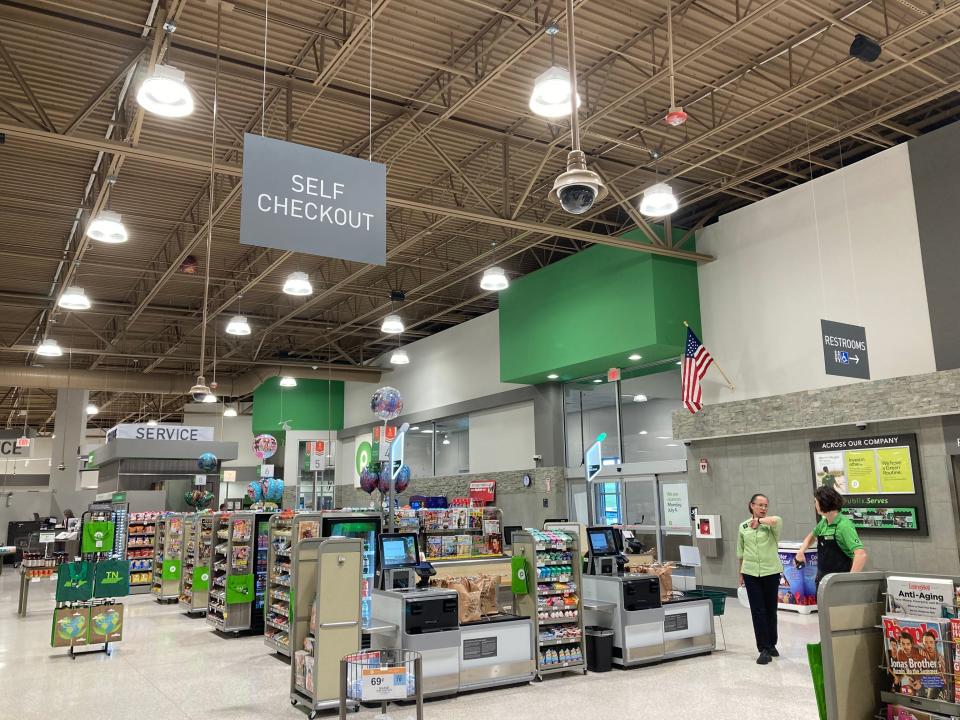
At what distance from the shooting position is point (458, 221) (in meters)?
13.6

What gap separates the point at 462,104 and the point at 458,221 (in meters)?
4.69

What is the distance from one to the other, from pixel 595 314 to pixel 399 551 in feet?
25.5

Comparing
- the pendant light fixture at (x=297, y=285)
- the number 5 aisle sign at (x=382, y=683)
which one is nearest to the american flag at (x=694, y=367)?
the pendant light fixture at (x=297, y=285)

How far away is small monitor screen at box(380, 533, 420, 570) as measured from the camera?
667 centimetres

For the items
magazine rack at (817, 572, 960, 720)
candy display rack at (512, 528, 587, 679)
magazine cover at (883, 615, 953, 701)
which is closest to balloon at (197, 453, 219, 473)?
candy display rack at (512, 528, 587, 679)

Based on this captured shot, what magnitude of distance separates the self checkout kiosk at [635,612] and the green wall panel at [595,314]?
215 inches

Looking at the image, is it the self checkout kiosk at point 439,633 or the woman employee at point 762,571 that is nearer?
the self checkout kiosk at point 439,633

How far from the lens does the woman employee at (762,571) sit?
7176 mm

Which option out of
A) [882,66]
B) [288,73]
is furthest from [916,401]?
[288,73]

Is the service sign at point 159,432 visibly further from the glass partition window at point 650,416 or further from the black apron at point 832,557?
the black apron at point 832,557

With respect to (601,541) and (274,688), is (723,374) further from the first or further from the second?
(274,688)

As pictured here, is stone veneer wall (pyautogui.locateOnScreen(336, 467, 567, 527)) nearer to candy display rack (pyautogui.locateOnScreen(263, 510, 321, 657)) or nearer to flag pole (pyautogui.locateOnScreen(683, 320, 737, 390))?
flag pole (pyautogui.locateOnScreen(683, 320, 737, 390))

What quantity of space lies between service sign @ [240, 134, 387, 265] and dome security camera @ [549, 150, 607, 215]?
4.46 feet

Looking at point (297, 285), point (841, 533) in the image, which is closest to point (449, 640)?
point (841, 533)
